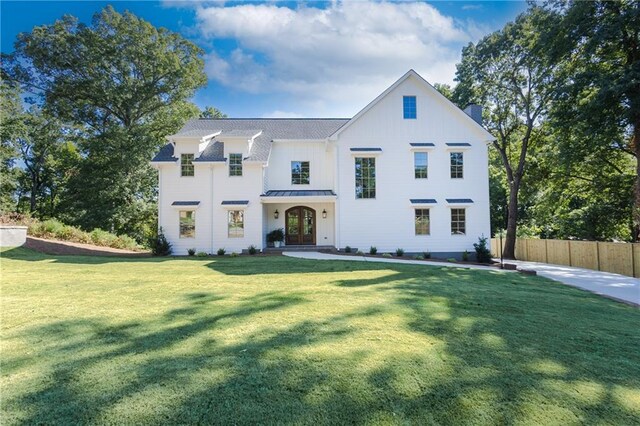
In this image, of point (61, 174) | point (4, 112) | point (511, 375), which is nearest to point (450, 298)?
point (511, 375)

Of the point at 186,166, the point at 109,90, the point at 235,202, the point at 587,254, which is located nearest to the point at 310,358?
the point at 235,202

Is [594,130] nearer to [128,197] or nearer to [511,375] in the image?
[511,375]

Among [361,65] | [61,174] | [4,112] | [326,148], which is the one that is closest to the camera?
[361,65]

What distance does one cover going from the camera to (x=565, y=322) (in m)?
5.36

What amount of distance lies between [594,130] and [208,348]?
684 inches

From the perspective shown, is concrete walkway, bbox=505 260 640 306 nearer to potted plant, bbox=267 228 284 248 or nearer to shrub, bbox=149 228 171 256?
potted plant, bbox=267 228 284 248

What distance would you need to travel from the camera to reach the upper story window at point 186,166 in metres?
18.0

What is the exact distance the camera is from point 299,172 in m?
19.3

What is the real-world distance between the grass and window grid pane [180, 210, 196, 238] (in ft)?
35.8

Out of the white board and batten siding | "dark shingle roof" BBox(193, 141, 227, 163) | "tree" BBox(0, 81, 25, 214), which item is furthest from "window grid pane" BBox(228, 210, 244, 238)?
"tree" BBox(0, 81, 25, 214)

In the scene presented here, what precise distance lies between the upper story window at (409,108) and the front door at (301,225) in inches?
298

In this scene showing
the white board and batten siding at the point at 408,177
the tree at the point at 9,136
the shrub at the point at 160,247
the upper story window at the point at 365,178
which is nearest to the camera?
the shrub at the point at 160,247

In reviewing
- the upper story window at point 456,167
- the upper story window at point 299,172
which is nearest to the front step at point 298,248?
the upper story window at point 299,172

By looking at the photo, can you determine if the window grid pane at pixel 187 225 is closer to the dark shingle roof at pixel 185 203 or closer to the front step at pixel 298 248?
the dark shingle roof at pixel 185 203
